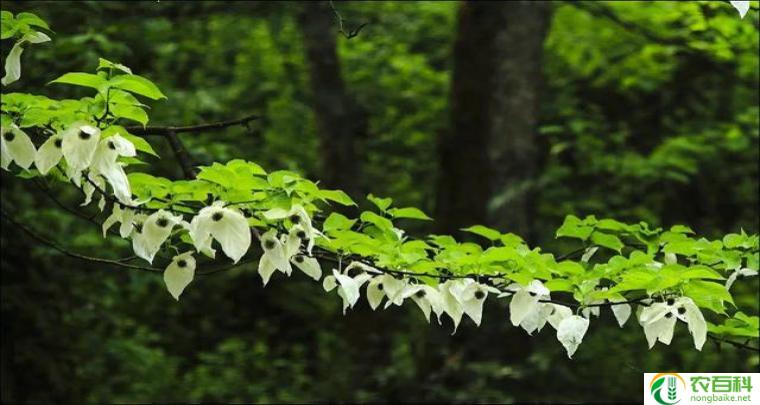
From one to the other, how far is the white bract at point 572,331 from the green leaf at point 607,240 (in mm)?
707

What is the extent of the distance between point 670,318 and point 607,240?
0.76 m

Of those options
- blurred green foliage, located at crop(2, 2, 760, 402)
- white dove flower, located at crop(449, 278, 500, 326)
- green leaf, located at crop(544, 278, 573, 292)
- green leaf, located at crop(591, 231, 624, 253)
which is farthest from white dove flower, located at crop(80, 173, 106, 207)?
blurred green foliage, located at crop(2, 2, 760, 402)

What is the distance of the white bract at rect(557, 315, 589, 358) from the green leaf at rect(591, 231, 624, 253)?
71 cm

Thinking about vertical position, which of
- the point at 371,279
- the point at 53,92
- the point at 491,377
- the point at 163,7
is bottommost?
the point at 491,377

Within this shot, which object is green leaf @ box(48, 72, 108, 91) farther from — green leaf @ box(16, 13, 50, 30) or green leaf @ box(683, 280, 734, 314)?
green leaf @ box(683, 280, 734, 314)

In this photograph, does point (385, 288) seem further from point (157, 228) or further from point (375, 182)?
point (375, 182)

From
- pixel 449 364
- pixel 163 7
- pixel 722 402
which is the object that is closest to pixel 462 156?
pixel 449 364

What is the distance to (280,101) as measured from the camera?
33.7ft

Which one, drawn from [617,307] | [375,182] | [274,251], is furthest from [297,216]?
[375,182]

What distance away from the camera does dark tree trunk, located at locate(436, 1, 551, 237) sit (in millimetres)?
6848

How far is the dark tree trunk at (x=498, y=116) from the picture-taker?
6848 mm

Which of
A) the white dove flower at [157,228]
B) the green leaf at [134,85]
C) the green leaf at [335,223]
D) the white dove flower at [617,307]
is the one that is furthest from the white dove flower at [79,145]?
the white dove flower at [617,307]

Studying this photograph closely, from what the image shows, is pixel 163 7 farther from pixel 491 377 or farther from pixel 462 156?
pixel 491 377

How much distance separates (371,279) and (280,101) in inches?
293
